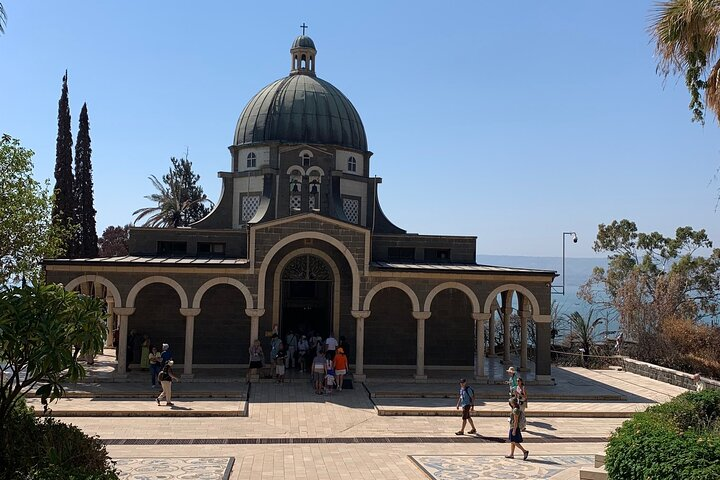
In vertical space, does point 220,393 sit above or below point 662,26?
below

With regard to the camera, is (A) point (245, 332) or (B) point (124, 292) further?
(A) point (245, 332)

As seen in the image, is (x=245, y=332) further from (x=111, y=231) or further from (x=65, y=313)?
(x=111, y=231)

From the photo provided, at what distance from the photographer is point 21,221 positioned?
26203 mm

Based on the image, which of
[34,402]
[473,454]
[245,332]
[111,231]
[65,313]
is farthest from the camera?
[111,231]

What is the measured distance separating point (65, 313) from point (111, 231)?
42.9m

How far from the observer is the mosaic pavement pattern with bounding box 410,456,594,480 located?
47.0 ft

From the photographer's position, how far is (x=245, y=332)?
28.8m

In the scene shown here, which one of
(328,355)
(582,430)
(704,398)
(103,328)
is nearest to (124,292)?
(328,355)

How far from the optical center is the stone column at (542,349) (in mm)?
26391

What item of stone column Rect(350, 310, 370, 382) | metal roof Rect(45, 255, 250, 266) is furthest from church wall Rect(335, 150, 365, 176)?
stone column Rect(350, 310, 370, 382)

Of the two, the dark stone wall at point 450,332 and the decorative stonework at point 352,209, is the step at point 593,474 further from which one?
the decorative stonework at point 352,209

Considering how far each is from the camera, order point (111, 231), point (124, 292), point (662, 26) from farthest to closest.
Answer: point (111, 231) < point (124, 292) < point (662, 26)

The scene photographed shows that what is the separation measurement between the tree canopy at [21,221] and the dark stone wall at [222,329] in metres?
6.71

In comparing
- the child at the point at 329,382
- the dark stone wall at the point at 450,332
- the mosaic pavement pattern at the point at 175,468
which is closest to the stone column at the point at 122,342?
the child at the point at 329,382
